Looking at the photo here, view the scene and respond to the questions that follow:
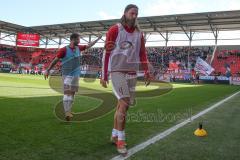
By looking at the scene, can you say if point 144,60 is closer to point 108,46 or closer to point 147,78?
point 147,78

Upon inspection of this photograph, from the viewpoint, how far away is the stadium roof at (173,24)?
148ft

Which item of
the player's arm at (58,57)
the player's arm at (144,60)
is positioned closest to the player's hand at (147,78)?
the player's arm at (144,60)

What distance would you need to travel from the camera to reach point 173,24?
49906 mm

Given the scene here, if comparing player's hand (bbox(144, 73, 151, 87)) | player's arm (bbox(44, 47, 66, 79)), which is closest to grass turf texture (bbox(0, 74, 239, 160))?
player's hand (bbox(144, 73, 151, 87))

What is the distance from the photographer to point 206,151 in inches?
209

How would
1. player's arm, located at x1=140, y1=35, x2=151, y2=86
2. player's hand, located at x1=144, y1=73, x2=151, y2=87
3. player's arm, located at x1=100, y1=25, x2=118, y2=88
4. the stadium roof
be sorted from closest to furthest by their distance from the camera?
1. player's arm, located at x1=100, y1=25, x2=118, y2=88
2. player's arm, located at x1=140, y1=35, x2=151, y2=86
3. player's hand, located at x1=144, y1=73, x2=151, y2=87
4. the stadium roof

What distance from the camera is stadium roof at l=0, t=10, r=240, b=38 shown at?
45.2m

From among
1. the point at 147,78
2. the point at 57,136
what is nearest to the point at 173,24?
the point at 147,78

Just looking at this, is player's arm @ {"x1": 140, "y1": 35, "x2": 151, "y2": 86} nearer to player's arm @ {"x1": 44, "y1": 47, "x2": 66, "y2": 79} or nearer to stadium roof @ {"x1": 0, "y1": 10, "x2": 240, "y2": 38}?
player's arm @ {"x1": 44, "y1": 47, "x2": 66, "y2": 79}

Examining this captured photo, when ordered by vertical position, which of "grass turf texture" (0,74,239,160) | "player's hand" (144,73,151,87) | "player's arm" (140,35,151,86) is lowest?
"grass turf texture" (0,74,239,160)

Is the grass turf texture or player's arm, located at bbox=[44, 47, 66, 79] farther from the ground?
player's arm, located at bbox=[44, 47, 66, 79]

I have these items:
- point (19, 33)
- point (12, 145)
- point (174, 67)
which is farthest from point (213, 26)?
point (12, 145)

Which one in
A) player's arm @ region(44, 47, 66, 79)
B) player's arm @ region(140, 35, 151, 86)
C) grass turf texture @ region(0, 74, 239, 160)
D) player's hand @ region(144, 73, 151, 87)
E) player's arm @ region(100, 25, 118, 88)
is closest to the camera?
grass turf texture @ region(0, 74, 239, 160)

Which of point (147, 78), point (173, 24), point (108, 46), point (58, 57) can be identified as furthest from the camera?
point (173, 24)
